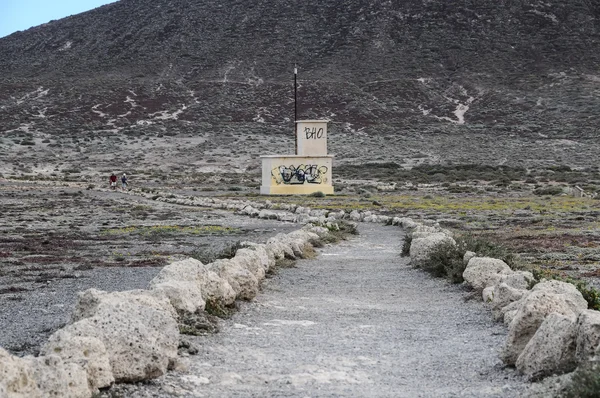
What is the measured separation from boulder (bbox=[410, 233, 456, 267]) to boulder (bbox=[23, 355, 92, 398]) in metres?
11.1

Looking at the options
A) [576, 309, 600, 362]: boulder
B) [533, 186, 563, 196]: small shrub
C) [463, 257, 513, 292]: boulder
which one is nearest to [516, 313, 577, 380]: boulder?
[576, 309, 600, 362]: boulder

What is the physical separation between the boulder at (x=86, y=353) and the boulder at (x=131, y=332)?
0.23 meters

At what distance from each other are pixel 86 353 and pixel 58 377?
64 centimetres

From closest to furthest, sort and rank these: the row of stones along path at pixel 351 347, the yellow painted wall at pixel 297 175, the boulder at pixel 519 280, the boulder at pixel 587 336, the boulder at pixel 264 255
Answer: the boulder at pixel 587 336 → the row of stones along path at pixel 351 347 → the boulder at pixel 519 280 → the boulder at pixel 264 255 → the yellow painted wall at pixel 297 175

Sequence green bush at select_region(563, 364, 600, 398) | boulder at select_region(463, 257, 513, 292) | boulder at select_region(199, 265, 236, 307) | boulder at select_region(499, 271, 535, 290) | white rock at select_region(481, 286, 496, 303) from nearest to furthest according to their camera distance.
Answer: green bush at select_region(563, 364, 600, 398) → boulder at select_region(199, 265, 236, 307) → boulder at select_region(499, 271, 535, 290) → white rock at select_region(481, 286, 496, 303) → boulder at select_region(463, 257, 513, 292)

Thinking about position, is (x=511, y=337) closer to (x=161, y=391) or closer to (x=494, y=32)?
(x=161, y=391)

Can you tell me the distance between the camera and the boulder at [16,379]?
5598mm

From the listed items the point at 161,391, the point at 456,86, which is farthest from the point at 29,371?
the point at 456,86

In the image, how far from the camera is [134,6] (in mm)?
144250

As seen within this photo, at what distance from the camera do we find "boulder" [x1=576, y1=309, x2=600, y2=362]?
6870 mm

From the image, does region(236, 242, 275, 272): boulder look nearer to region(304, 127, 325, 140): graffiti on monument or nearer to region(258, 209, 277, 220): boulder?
region(258, 209, 277, 220): boulder

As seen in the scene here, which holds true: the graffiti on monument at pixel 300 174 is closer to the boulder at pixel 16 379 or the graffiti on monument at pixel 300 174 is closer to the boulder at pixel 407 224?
the boulder at pixel 407 224

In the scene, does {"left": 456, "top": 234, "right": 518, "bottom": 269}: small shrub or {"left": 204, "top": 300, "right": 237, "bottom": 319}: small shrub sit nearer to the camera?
{"left": 204, "top": 300, "right": 237, "bottom": 319}: small shrub

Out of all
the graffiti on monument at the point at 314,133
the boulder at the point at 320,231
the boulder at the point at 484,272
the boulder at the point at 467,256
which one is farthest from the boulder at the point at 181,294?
the graffiti on monument at the point at 314,133
